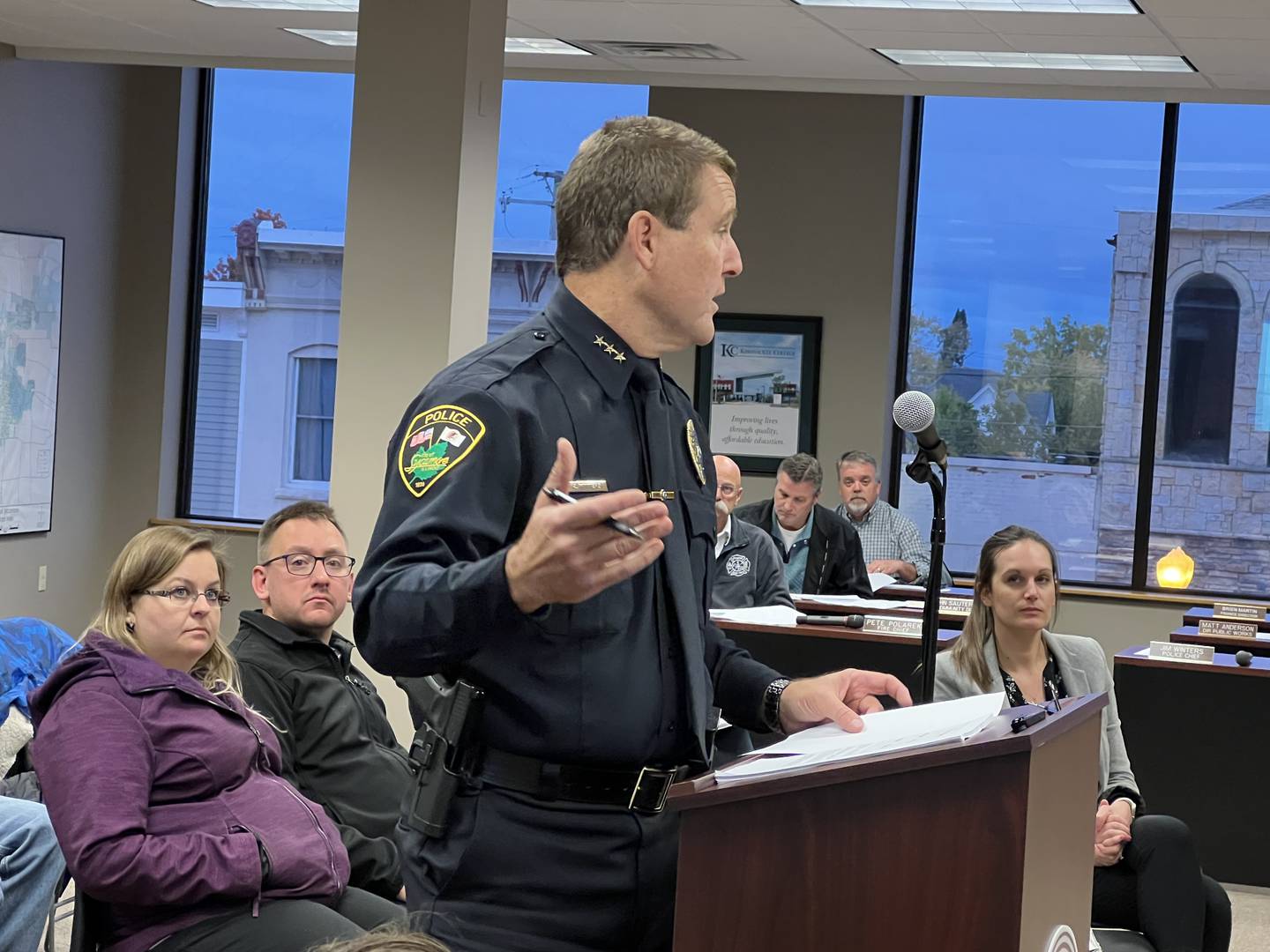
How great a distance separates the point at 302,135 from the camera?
9.57 m

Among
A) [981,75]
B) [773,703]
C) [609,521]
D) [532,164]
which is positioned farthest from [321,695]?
[532,164]

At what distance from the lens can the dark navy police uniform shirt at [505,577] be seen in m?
1.37

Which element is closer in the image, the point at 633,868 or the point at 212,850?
the point at 633,868

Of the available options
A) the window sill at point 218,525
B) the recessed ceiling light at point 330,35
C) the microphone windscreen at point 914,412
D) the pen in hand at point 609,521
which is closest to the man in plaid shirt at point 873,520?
the recessed ceiling light at point 330,35

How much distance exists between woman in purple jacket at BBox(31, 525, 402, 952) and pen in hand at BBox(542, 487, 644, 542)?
1.64 meters

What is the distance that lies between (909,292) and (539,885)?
25.8 feet

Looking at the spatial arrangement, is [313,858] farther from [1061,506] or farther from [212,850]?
[1061,506]

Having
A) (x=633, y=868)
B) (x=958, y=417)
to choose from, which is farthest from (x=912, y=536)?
(x=633, y=868)

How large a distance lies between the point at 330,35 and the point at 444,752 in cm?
620

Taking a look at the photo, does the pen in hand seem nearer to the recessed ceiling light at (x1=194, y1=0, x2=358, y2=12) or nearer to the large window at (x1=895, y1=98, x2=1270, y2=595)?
the recessed ceiling light at (x1=194, y1=0, x2=358, y2=12)

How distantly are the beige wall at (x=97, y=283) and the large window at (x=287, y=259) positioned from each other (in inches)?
13.9

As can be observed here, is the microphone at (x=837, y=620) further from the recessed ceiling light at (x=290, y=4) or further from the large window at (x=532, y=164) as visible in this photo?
the large window at (x=532, y=164)

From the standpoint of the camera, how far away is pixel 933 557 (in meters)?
3.07

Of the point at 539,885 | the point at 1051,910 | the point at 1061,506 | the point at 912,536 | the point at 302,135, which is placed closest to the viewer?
the point at 1051,910
